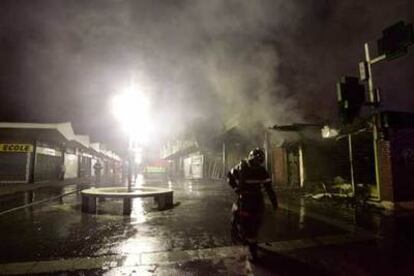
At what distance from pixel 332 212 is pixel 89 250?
6.53 metres

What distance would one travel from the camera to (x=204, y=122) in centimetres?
2591

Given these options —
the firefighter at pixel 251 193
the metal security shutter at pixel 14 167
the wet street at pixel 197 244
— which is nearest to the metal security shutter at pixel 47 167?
the metal security shutter at pixel 14 167

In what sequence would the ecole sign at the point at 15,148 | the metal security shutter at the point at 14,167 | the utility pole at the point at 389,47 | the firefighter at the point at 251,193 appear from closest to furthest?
the firefighter at the point at 251,193 → the utility pole at the point at 389,47 → the metal security shutter at the point at 14,167 → the ecole sign at the point at 15,148

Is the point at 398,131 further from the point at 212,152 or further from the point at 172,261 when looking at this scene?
the point at 212,152

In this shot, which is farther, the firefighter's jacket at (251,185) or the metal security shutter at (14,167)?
the metal security shutter at (14,167)

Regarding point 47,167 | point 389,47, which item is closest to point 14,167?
point 47,167

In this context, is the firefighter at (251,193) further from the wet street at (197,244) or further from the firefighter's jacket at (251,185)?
the wet street at (197,244)

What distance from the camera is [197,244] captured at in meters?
4.83

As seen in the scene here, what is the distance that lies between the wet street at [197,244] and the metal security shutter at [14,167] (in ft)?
47.7

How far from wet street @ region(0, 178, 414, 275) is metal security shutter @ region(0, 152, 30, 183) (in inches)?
573

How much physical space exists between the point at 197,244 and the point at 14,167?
20642 millimetres

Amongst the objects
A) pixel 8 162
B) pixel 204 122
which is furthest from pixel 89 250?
pixel 204 122

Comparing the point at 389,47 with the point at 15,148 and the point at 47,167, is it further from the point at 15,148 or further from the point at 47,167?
the point at 47,167

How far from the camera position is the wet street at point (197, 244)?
12.1 ft
